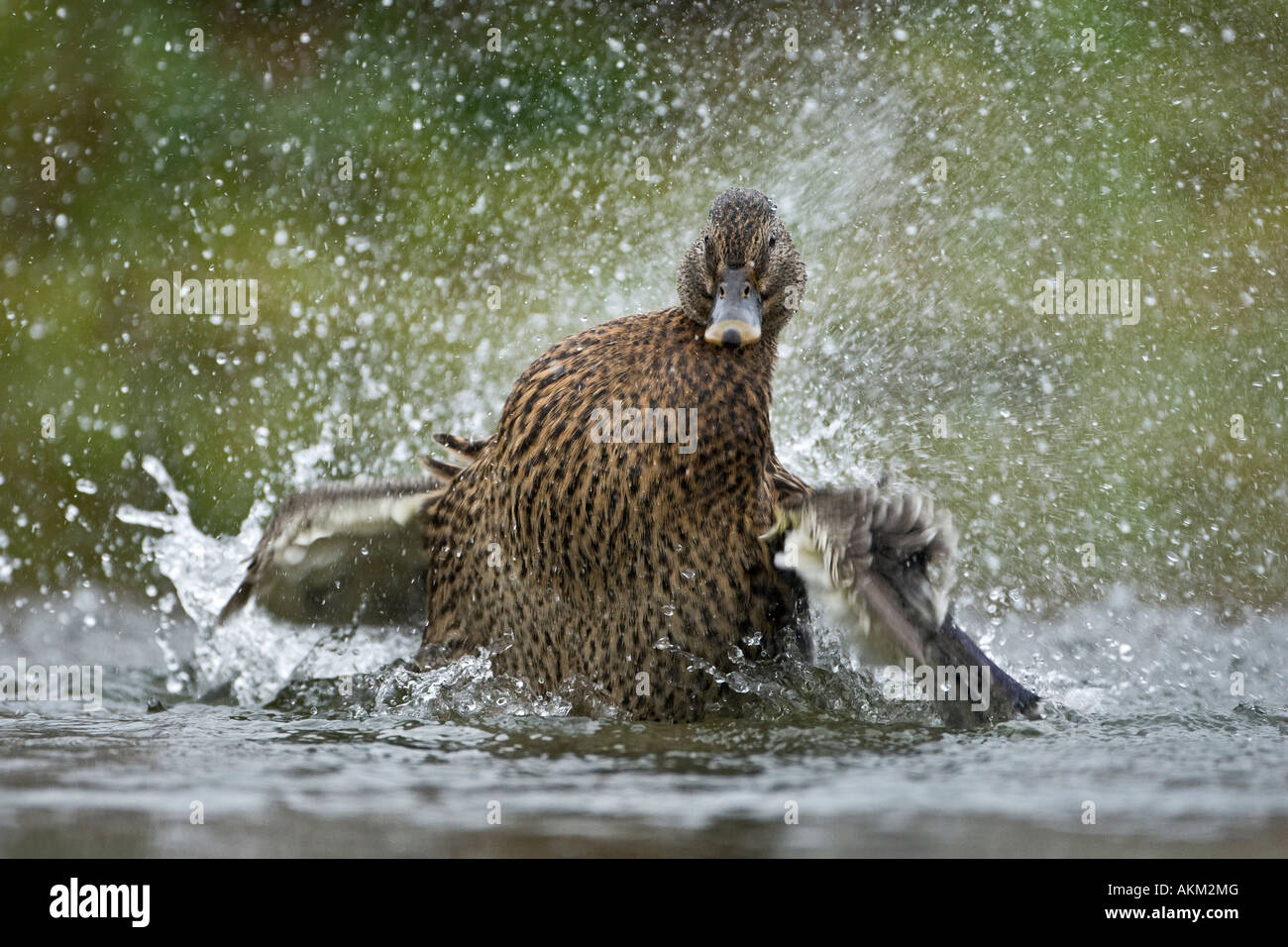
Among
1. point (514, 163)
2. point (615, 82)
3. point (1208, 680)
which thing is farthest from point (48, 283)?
point (1208, 680)

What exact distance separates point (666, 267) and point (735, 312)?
2635 mm

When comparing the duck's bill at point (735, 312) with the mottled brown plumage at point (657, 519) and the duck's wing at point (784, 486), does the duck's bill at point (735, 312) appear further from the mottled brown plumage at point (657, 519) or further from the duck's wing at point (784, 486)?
the duck's wing at point (784, 486)

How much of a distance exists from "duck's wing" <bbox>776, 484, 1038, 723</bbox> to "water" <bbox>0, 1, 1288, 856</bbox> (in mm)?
1491

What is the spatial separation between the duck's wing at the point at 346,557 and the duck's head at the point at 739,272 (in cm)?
117

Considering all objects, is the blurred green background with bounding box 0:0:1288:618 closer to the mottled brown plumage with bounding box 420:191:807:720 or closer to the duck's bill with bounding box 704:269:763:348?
the mottled brown plumage with bounding box 420:191:807:720

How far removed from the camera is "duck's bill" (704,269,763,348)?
13.6 feet

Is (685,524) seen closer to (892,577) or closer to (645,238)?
(892,577)

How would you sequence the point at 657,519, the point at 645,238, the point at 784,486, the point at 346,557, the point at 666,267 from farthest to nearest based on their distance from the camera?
the point at 645,238 → the point at 666,267 → the point at 346,557 → the point at 784,486 → the point at 657,519

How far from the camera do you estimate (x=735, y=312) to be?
4215mm

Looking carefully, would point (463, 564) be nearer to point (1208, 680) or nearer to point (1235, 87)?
point (1208, 680)

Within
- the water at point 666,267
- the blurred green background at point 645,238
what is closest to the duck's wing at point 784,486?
the water at point 666,267

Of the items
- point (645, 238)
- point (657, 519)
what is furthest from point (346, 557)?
point (645, 238)

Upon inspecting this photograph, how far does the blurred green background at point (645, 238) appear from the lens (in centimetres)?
700

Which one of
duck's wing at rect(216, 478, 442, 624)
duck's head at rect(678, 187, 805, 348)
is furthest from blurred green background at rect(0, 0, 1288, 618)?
duck's head at rect(678, 187, 805, 348)
